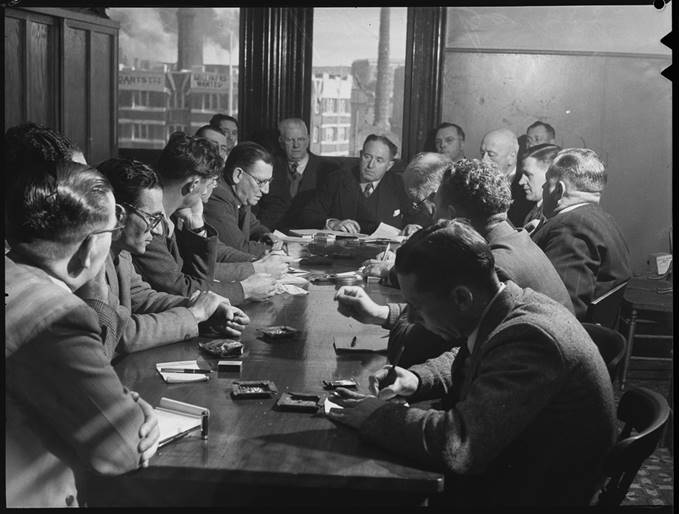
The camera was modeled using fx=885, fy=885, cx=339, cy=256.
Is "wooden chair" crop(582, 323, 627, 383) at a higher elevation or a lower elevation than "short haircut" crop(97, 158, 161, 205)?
lower

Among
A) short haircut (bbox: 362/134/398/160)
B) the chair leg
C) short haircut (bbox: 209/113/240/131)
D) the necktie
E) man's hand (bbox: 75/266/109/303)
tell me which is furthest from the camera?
the necktie

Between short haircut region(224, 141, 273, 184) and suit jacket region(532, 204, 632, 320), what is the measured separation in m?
1.89

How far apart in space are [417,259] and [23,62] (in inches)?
78.8

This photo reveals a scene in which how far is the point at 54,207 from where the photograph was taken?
1.89 m

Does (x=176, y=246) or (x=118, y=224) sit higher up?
(x=118, y=224)


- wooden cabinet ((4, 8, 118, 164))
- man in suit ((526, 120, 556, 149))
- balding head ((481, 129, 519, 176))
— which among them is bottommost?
balding head ((481, 129, 519, 176))

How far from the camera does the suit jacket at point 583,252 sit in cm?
345

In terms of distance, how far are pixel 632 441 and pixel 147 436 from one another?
42.4 inches

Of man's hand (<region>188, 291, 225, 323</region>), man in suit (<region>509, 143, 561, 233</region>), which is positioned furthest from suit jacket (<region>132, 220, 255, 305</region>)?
man in suit (<region>509, 143, 561, 233</region>)

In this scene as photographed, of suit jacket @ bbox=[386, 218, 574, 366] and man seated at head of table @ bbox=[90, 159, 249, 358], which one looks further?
suit jacket @ bbox=[386, 218, 574, 366]

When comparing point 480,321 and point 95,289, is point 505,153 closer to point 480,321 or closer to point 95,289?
point 95,289

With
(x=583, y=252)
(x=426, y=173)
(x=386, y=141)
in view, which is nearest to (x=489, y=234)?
(x=583, y=252)

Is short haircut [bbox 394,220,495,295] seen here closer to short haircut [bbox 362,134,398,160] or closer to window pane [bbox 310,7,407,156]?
window pane [bbox 310,7,407,156]

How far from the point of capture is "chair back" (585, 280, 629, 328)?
137 inches
